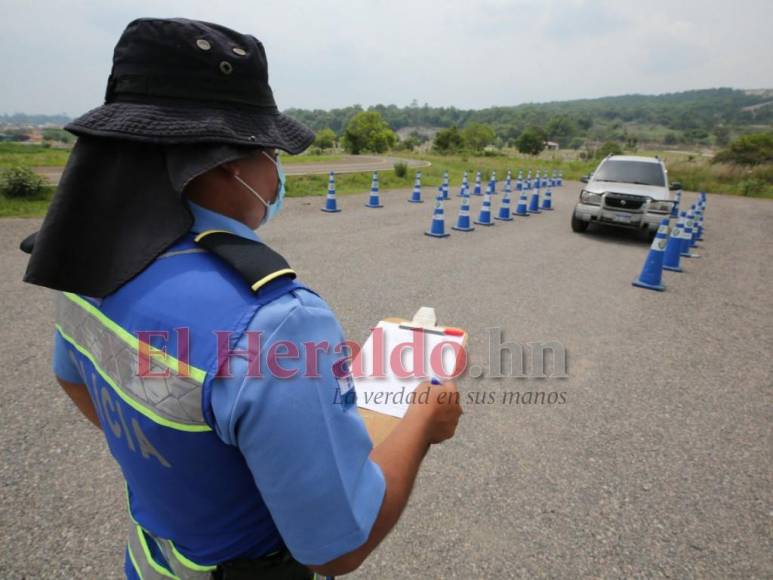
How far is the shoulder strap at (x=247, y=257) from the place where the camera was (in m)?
0.80

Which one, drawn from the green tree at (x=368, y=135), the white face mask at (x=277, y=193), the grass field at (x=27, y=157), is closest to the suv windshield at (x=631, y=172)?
the white face mask at (x=277, y=193)

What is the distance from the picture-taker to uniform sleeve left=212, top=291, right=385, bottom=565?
2.47 ft

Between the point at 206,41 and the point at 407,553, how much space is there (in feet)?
7.93

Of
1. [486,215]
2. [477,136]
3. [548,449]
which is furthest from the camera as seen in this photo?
[477,136]

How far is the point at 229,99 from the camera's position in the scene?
0.91m

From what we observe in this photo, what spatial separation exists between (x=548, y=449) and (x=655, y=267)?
512 cm

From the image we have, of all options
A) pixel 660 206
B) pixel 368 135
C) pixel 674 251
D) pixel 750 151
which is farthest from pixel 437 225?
pixel 368 135

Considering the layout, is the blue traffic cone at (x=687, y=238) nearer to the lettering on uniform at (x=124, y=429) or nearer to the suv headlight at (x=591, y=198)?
the suv headlight at (x=591, y=198)

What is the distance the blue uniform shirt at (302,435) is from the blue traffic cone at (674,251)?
9088mm

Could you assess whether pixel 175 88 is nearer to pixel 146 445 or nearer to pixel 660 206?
pixel 146 445

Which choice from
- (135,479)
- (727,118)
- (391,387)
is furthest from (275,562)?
(727,118)

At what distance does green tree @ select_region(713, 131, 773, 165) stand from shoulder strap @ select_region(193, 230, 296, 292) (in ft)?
146

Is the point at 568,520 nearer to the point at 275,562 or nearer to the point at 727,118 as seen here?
the point at 275,562

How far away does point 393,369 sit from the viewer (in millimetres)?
1562
